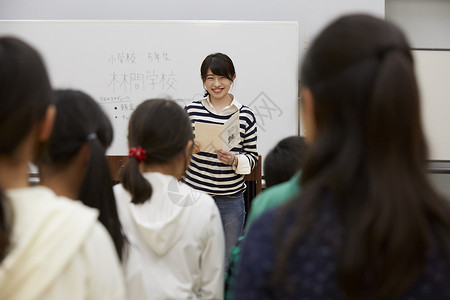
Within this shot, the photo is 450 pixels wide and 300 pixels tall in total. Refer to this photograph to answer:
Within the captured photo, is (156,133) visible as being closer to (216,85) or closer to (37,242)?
(37,242)

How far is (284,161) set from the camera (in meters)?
1.57

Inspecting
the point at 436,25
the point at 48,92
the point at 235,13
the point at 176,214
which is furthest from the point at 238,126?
the point at 436,25

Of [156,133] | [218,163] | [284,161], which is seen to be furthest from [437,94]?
[156,133]

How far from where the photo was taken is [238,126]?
255cm

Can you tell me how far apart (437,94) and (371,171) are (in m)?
4.40

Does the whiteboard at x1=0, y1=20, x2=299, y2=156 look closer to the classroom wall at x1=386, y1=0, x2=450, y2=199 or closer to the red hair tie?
the classroom wall at x1=386, y1=0, x2=450, y2=199

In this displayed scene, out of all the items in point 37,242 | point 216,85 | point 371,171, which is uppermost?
point 216,85

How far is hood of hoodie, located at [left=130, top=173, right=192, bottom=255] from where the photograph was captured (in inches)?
57.7

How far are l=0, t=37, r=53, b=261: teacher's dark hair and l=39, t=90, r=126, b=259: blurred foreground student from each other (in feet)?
1.05

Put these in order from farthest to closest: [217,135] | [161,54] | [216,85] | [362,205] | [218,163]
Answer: [161,54], [216,85], [218,163], [217,135], [362,205]

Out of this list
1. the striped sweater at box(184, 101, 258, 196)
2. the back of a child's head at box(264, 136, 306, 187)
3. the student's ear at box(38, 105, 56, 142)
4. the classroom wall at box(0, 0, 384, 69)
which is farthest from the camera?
the classroom wall at box(0, 0, 384, 69)

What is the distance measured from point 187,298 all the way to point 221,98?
1.45 meters

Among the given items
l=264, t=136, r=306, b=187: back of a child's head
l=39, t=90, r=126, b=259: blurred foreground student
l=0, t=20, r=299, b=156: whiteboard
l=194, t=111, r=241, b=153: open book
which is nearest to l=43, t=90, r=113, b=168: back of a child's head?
l=39, t=90, r=126, b=259: blurred foreground student

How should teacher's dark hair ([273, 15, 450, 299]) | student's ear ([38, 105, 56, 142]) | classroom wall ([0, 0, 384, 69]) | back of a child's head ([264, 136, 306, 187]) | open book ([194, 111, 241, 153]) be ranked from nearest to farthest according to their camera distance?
teacher's dark hair ([273, 15, 450, 299]) → student's ear ([38, 105, 56, 142]) → back of a child's head ([264, 136, 306, 187]) → open book ([194, 111, 241, 153]) → classroom wall ([0, 0, 384, 69])
